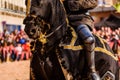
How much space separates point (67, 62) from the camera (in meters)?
5.94

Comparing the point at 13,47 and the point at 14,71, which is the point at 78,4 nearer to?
the point at 14,71

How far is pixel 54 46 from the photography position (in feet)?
19.4

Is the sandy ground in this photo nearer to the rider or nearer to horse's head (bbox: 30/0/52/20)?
the rider

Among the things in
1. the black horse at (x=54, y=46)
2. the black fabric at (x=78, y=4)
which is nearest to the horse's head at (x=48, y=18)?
the black horse at (x=54, y=46)

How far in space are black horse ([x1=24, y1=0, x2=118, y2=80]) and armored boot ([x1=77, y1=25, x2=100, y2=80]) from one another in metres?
0.09

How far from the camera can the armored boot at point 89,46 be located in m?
5.95

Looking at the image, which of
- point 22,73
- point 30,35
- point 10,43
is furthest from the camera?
point 10,43

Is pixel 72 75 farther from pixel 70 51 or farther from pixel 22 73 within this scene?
pixel 22 73

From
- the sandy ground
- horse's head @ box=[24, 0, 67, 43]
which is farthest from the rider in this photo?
the sandy ground

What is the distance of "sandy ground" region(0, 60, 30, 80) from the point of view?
1536 centimetres

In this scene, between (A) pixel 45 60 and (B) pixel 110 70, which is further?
(B) pixel 110 70

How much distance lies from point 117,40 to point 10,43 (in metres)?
5.94

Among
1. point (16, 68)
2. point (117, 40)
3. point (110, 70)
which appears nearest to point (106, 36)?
point (117, 40)

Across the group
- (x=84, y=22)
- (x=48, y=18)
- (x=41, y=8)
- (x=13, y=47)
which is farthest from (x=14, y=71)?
(x=41, y=8)
